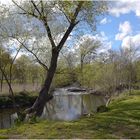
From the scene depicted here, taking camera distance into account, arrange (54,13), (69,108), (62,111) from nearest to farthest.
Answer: (54,13) → (62,111) → (69,108)

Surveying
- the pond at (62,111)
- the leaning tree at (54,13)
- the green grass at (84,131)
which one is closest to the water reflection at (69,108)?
the pond at (62,111)

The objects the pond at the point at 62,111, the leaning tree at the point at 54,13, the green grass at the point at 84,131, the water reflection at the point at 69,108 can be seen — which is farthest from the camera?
the water reflection at the point at 69,108

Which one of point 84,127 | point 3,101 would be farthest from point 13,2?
point 3,101

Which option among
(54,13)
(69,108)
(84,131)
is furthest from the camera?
(69,108)

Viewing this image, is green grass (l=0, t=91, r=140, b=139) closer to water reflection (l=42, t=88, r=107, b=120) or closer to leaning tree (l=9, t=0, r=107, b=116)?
leaning tree (l=9, t=0, r=107, b=116)

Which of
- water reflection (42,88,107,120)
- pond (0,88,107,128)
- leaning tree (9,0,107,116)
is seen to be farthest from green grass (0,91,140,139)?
water reflection (42,88,107,120)

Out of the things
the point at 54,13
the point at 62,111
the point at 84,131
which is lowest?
the point at 62,111

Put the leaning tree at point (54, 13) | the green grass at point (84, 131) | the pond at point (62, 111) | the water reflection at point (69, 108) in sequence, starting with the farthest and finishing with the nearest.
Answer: the water reflection at point (69, 108) → the pond at point (62, 111) → the leaning tree at point (54, 13) → the green grass at point (84, 131)

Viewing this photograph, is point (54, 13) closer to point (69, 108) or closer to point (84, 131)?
Answer: point (84, 131)

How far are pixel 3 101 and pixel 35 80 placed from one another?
40869mm

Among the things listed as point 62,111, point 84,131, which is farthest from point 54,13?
point 62,111

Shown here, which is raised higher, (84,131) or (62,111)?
(84,131)

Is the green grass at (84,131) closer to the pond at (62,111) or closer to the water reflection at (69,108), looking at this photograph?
the pond at (62,111)

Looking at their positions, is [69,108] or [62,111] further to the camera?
[69,108]
